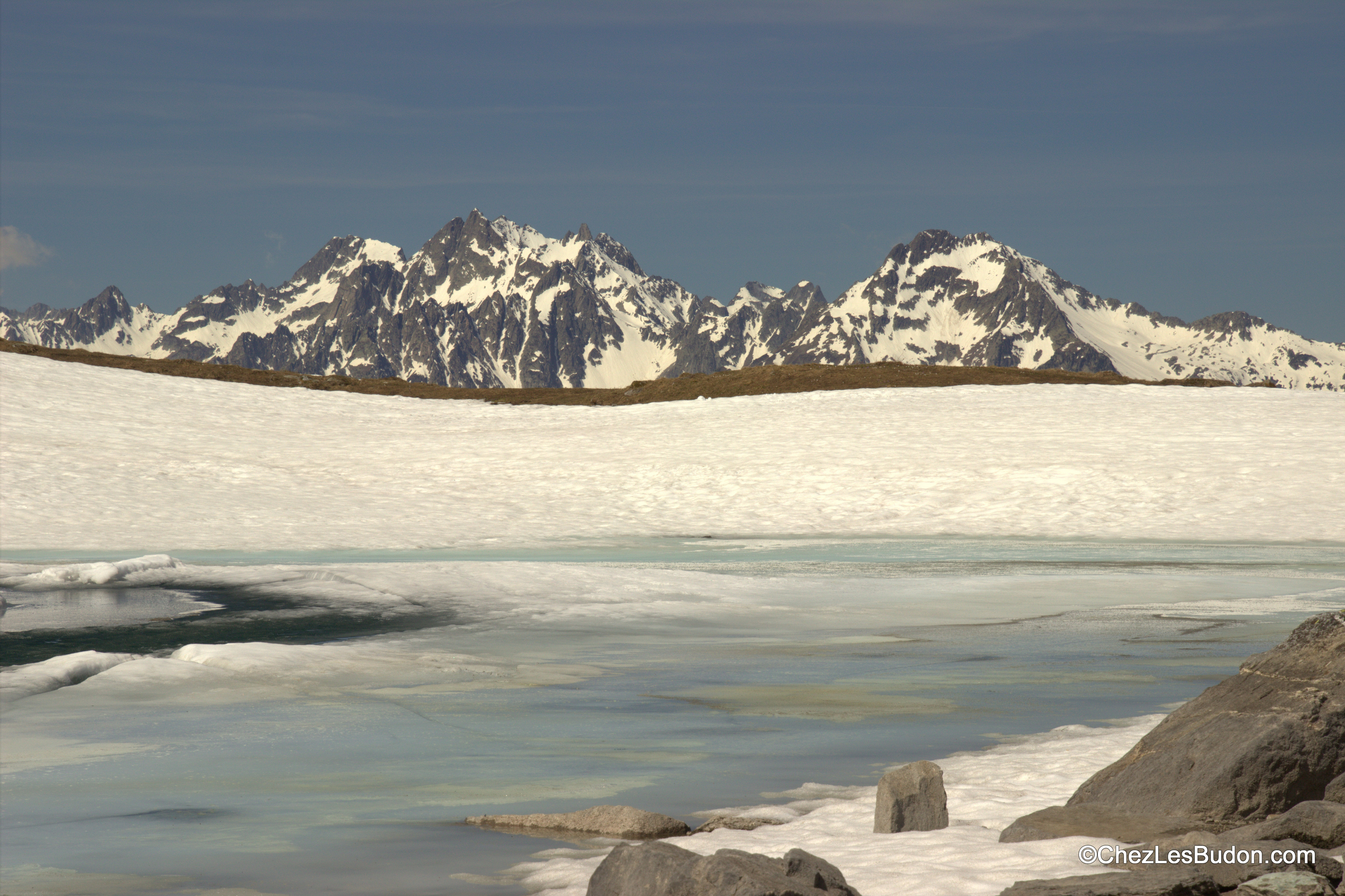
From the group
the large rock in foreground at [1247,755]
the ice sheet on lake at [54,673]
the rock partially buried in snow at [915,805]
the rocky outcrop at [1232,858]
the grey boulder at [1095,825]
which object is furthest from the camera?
the ice sheet on lake at [54,673]

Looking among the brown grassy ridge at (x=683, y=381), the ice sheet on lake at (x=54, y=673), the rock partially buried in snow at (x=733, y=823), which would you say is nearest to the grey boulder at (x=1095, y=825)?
the rock partially buried in snow at (x=733, y=823)

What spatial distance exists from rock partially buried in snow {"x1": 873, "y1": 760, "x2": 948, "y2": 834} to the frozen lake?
0.16 m

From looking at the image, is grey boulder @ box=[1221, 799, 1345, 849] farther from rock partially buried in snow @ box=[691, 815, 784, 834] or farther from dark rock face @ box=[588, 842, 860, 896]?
rock partially buried in snow @ box=[691, 815, 784, 834]

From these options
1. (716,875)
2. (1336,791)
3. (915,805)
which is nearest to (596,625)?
(915,805)

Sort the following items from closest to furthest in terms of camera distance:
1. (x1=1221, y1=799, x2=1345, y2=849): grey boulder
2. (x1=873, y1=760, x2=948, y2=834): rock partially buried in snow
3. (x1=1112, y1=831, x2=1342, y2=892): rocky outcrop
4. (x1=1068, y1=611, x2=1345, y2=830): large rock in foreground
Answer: (x1=1112, y1=831, x2=1342, y2=892): rocky outcrop → (x1=1221, y1=799, x2=1345, y2=849): grey boulder → (x1=1068, y1=611, x2=1345, y2=830): large rock in foreground → (x1=873, y1=760, x2=948, y2=834): rock partially buried in snow

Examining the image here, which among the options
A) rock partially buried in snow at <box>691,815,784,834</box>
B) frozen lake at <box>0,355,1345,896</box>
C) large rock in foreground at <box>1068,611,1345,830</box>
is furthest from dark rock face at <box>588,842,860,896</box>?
large rock in foreground at <box>1068,611,1345,830</box>

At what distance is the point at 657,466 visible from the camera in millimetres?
29250

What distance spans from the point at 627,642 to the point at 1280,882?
819 centimetres

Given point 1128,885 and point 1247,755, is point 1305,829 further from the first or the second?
point 1128,885

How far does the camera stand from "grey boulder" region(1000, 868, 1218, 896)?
4602mm

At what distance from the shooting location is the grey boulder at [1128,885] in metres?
4.60

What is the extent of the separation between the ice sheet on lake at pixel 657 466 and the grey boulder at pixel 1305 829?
17.9 m

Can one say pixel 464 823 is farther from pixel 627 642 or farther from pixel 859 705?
pixel 627 642

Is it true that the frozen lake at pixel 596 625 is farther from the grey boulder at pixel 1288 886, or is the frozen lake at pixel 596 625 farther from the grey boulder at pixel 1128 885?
the grey boulder at pixel 1288 886
